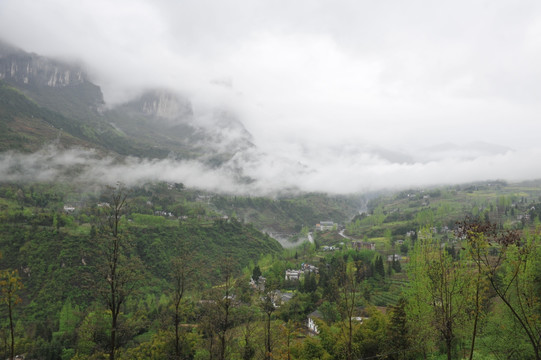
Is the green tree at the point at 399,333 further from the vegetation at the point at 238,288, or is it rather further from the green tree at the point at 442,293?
the green tree at the point at 442,293

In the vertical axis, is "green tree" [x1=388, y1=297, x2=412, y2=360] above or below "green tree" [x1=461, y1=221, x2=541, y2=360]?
below

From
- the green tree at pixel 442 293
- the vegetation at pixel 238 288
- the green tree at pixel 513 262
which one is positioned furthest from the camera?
the green tree at pixel 442 293

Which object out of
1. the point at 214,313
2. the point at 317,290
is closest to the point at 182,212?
the point at 317,290

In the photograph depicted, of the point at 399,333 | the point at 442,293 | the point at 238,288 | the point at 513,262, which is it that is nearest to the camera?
the point at 513,262

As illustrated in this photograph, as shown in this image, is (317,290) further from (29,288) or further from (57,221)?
(57,221)

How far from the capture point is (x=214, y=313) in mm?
24094

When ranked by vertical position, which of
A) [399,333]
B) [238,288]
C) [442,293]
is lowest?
[399,333]

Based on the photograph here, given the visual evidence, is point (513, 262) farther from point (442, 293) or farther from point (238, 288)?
point (238, 288)

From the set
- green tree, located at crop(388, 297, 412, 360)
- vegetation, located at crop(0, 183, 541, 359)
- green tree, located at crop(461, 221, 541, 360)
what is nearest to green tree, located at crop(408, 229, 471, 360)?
vegetation, located at crop(0, 183, 541, 359)

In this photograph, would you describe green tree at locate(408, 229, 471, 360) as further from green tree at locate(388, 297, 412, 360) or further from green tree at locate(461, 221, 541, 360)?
green tree at locate(461, 221, 541, 360)

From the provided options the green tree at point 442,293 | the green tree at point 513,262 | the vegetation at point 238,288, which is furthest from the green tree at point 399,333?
the green tree at point 513,262

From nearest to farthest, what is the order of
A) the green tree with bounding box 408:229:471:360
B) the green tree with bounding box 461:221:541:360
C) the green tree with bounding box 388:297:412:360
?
the green tree with bounding box 461:221:541:360 < the green tree with bounding box 408:229:471:360 < the green tree with bounding box 388:297:412:360

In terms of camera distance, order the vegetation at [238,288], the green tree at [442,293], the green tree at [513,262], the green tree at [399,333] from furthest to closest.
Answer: the green tree at [399,333]
the green tree at [442,293]
the vegetation at [238,288]
the green tree at [513,262]

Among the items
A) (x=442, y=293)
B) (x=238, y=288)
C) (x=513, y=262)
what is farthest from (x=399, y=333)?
(x=238, y=288)
